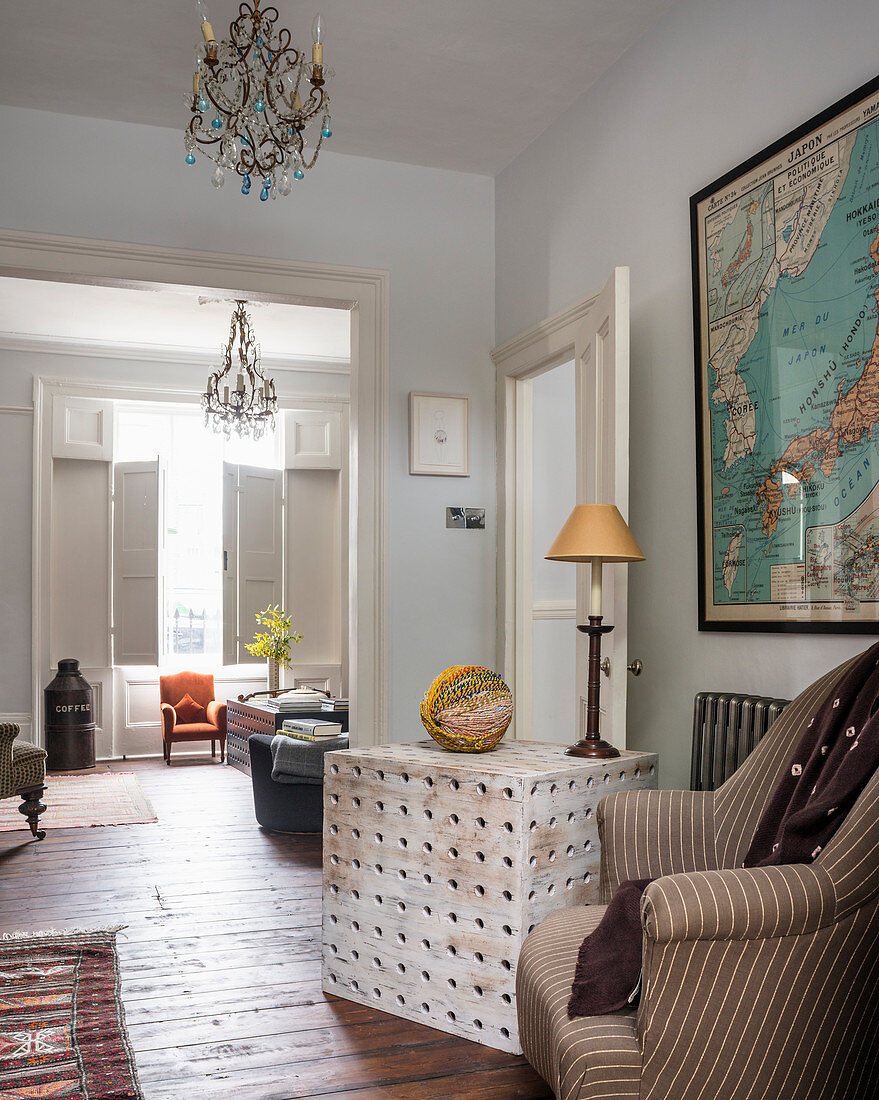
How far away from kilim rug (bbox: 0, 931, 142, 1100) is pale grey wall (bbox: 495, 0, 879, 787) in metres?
1.84

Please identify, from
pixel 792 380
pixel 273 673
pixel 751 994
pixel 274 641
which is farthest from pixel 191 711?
pixel 751 994

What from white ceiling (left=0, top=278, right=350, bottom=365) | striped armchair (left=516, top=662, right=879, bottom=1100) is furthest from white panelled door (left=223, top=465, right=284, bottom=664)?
striped armchair (left=516, top=662, right=879, bottom=1100)

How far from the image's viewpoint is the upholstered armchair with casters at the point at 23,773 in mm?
4824

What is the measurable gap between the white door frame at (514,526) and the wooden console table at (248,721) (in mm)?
1777

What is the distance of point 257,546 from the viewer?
314 inches

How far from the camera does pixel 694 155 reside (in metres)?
3.11

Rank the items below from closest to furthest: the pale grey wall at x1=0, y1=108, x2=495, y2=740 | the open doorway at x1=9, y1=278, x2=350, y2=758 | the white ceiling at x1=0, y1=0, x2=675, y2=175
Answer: the white ceiling at x1=0, y1=0, x2=675, y2=175, the pale grey wall at x1=0, y1=108, x2=495, y2=740, the open doorway at x1=9, y1=278, x2=350, y2=758

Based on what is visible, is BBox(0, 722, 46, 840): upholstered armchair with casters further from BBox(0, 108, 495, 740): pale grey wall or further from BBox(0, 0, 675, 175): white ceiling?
BBox(0, 0, 675, 175): white ceiling

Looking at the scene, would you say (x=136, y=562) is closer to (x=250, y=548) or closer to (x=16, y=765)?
(x=250, y=548)

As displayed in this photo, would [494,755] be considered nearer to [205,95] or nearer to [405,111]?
[205,95]

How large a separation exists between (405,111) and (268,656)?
4.31 metres

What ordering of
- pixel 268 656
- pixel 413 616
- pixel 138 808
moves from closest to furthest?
pixel 413 616, pixel 138 808, pixel 268 656

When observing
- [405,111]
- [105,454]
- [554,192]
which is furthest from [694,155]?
[105,454]

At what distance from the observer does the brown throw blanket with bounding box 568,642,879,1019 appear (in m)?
1.80
